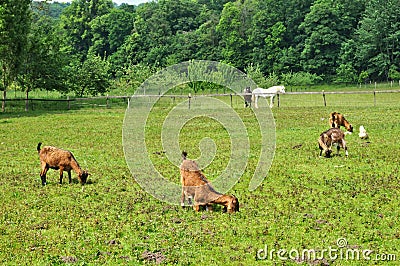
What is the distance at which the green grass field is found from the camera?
27.0ft

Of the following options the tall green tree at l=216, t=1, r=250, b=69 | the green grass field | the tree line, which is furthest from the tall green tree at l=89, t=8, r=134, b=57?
the green grass field

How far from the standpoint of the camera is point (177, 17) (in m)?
116

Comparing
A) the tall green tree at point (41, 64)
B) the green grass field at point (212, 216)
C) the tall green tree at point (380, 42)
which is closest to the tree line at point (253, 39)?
the tall green tree at point (380, 42)

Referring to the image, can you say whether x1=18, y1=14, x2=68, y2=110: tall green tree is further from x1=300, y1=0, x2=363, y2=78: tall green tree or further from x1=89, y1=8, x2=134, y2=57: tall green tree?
x1=89, y1=8, x2=134, y2=57: tall green tree

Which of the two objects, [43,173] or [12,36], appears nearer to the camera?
[43,173]

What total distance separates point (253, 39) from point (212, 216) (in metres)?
88.3

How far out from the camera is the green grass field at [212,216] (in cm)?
823

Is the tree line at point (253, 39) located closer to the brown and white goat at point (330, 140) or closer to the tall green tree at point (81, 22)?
the tall green tree at point (81, 22)

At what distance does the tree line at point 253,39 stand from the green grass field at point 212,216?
39.0 metres

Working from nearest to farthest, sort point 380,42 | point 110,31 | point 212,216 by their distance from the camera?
point 212,216 → point 380,42 → point 110,31

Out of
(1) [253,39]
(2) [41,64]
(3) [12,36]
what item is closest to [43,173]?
(3) [12,36]

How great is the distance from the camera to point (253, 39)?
95.7 meters

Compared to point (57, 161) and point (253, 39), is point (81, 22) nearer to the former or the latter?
point (253, 39)

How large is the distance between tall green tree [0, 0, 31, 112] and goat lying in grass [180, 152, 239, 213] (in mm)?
30606
